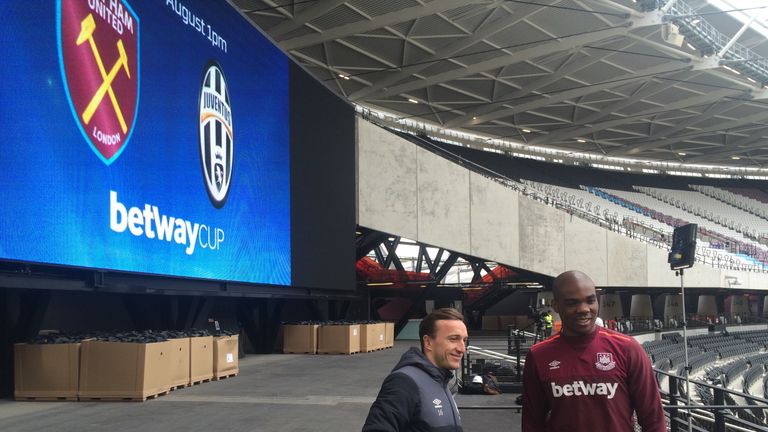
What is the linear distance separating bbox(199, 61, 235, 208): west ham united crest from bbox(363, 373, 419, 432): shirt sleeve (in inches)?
433

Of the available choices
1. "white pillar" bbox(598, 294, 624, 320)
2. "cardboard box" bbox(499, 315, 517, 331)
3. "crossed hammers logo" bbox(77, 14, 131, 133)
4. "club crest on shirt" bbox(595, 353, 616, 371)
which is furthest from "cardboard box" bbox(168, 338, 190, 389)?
"white pillar" bbox(598, 294, 624, 320)

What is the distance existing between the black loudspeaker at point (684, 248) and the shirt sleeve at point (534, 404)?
26.6 ft

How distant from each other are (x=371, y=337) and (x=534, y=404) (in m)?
18.5

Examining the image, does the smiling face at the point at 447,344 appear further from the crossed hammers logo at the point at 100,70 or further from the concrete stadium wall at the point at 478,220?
the concrete stadium wall at the point at 478,220

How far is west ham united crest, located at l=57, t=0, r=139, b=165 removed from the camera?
9523 mm

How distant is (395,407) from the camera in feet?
8.27

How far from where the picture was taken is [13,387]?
10.4m

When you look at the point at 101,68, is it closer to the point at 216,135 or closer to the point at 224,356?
the point at 216,135

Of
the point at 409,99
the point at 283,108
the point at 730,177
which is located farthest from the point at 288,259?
the point at 730,177

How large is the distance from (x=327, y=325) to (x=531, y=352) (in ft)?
55.4

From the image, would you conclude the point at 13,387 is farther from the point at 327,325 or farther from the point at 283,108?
the point at 327,325

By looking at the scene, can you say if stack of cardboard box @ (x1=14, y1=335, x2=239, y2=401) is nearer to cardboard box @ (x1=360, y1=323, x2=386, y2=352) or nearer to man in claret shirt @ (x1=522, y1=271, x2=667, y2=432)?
man in claret shirt @ (x1=522, y1=271, x2=667, y2=432)

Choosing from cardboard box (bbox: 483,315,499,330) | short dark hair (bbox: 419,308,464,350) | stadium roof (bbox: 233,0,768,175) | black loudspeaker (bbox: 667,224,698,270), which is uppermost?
stadium roof (bbox: 233,0,768,175)

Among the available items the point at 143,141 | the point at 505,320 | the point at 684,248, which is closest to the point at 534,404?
the point at 684,248
